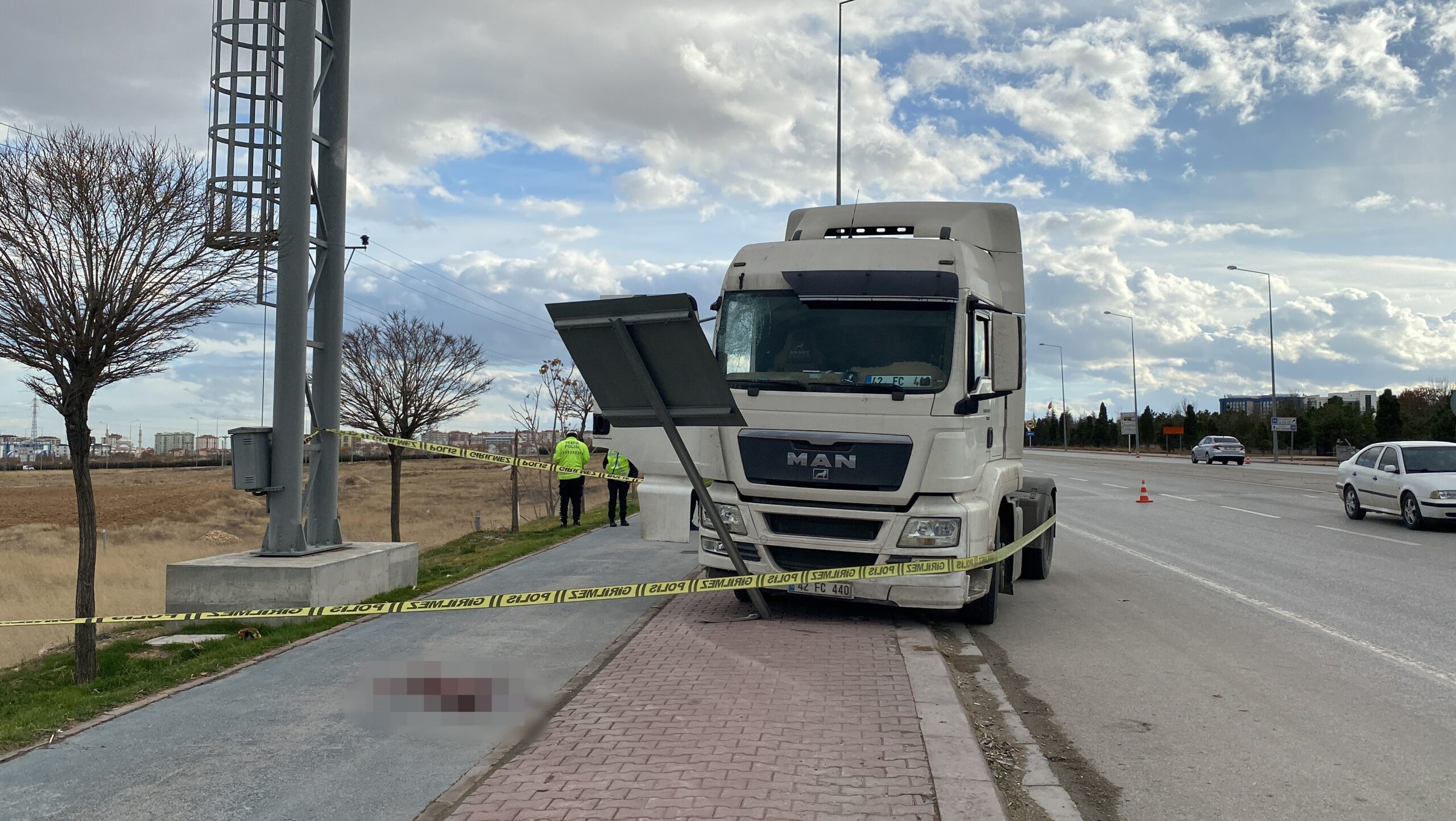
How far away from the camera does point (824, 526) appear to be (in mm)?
8039

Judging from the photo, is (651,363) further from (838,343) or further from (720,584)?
(720,584)

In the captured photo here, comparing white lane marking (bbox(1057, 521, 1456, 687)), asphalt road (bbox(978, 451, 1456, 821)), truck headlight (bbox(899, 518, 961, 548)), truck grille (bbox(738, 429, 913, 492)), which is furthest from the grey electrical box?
white lane marking (bbox(1057, 521, 1456, 687))

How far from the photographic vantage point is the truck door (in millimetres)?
7992

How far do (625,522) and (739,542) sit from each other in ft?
34.6

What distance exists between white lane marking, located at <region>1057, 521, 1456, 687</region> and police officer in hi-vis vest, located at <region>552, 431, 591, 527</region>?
28.6ft

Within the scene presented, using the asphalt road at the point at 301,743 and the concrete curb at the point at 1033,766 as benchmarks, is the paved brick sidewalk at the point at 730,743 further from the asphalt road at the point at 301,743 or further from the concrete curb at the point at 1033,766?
the concrete curb at the point at 1033,766

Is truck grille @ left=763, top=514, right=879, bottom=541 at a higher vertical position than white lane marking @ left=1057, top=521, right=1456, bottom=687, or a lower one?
higher

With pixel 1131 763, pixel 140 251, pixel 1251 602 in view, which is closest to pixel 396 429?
pixel 140 251

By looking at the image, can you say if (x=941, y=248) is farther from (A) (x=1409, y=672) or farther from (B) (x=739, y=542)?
(A) (x=1409, y=672)

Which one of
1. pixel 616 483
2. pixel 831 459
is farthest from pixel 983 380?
pixel 616 483

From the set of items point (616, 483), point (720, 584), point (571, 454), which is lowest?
point (720, 584)

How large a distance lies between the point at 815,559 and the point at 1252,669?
3.18 metres

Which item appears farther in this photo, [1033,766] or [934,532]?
[934,532]

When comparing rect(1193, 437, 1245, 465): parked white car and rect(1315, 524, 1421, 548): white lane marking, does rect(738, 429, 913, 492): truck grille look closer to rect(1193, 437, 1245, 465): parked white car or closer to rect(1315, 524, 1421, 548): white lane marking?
rect(1315, 524, 1421, 548): white lane marking
